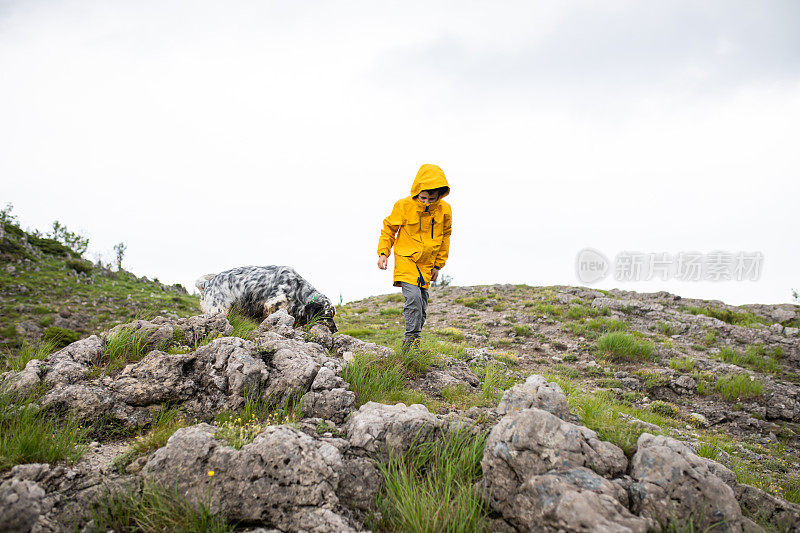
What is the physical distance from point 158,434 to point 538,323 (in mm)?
10894

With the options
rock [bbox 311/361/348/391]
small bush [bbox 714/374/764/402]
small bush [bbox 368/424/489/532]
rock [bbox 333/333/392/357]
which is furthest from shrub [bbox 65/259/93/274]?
small bush [bbox 714/374/764/402]

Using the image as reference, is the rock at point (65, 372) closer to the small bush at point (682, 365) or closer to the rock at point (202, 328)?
the rock at point (202, 328)

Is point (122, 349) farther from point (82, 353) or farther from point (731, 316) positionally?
point (731, 316)

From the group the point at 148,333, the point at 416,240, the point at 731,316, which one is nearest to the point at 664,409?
the point at 416,240

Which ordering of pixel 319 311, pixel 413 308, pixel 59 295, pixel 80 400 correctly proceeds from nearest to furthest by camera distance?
1. pixel 80 400
2. pixel 413 308
3. pixel 319 311
4. pixel 59 295

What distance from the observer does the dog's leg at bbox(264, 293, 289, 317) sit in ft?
21.6

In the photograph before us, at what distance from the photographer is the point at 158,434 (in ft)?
9.95

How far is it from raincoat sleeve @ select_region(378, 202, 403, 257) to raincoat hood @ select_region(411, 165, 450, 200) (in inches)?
13.8

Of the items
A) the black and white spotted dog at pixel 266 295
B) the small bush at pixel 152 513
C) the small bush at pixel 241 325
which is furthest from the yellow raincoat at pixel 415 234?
the small bush at pixel 152 513

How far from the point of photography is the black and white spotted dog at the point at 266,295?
262 inches

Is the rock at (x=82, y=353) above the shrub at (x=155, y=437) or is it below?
above

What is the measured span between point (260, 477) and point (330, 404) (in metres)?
1.09

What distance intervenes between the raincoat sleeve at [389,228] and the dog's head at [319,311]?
1501 mm

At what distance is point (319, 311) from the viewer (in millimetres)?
6777
